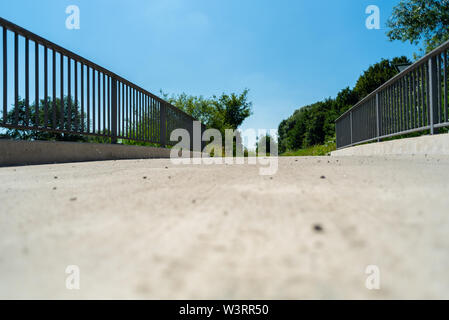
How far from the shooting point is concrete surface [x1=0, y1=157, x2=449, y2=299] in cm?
58

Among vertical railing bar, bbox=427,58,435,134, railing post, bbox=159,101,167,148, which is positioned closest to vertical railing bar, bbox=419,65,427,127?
vertical railing bar, bbox=427,58,435,134

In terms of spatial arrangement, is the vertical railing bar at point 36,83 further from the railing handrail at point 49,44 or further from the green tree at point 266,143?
the green tree at point 266,143

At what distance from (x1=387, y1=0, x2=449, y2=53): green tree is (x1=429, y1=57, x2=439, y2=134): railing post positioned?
10.2m

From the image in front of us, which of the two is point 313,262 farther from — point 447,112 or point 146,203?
point 447,112

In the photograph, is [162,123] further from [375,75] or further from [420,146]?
[375,75]

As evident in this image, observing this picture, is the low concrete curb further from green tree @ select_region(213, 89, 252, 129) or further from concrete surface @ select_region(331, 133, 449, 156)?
green tree @ select_region(213, 89, 252, 129)

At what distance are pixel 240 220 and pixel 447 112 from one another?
358cm

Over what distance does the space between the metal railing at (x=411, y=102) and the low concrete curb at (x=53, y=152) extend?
16.8 feet

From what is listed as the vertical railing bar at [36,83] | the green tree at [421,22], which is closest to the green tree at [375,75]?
the green tree at [421,22]

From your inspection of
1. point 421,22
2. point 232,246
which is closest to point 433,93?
point 232,246

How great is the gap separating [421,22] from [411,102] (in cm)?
1020

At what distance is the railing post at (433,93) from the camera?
11.1 feet
